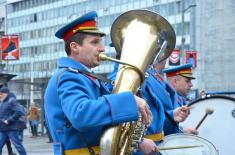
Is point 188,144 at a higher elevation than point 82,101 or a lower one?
lower

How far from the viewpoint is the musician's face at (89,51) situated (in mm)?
3357

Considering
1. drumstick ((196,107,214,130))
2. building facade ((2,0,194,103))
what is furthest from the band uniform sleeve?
building facade ((2,0,194,103))

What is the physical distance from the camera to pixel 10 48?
18.5 metres

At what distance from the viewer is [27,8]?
8150 cm

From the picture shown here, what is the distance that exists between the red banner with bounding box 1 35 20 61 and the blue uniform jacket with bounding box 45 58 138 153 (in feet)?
48.6

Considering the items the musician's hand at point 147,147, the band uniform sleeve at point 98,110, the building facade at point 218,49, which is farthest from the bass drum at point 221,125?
the building facade at point 218,49

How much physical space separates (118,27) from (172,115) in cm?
103

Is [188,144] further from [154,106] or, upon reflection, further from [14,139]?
[14,139]

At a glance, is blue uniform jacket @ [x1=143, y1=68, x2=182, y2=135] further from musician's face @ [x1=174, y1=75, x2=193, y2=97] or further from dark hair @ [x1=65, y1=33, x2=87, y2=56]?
musician's face @ [x1=174, y1=75, x2=193, y2=97]

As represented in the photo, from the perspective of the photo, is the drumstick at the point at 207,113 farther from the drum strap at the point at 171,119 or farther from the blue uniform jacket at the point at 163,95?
the drum strap at the point at 171,119

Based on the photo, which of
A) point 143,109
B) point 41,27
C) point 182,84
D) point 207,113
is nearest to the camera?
point 143,109

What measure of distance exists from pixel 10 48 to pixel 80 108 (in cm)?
1592

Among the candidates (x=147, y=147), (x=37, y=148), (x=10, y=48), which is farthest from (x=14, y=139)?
(x=10, y=48)

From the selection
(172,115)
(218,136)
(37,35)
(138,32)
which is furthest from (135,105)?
(37,35)
